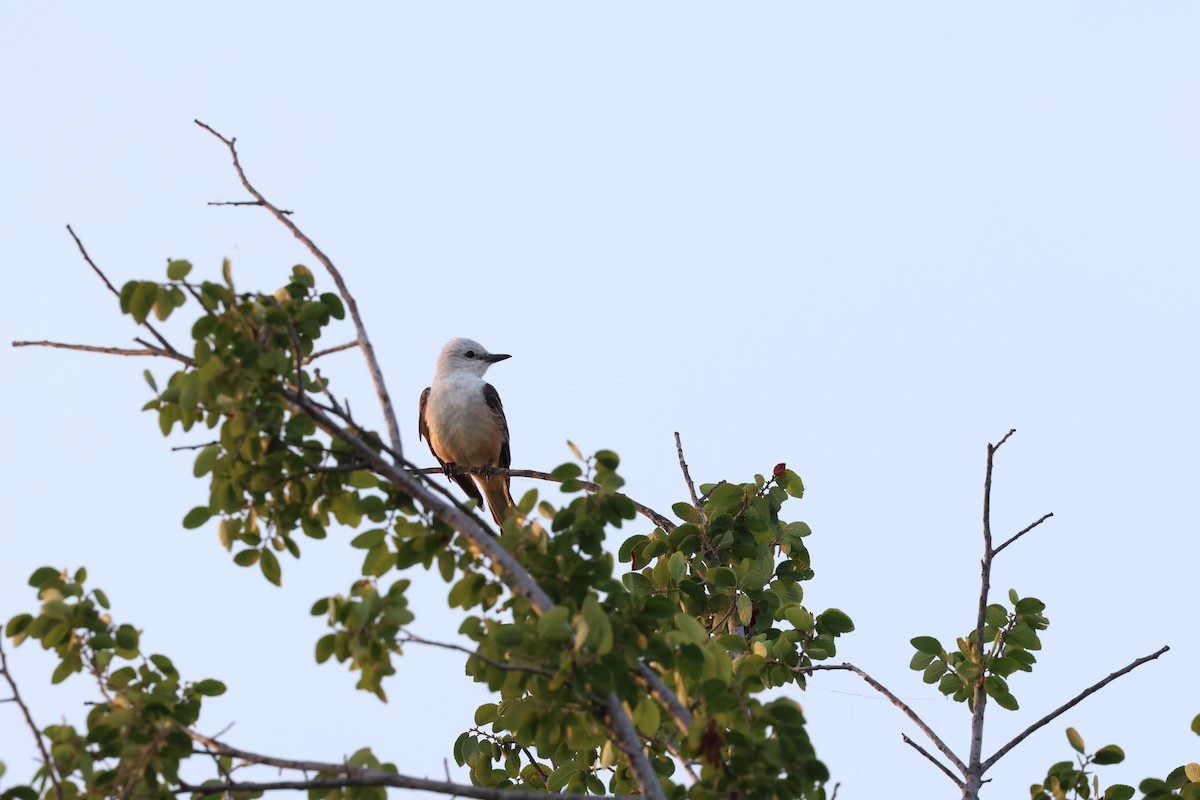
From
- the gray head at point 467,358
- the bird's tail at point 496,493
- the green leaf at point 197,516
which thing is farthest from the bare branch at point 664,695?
the gray head at point 467,358

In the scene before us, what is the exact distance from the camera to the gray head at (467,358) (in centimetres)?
1153

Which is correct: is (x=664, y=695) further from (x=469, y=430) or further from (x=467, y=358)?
(x=467, y=358)

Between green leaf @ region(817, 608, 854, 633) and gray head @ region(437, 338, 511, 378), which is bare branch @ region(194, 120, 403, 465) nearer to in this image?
green leaf @ region(817, 608, 854, 633)

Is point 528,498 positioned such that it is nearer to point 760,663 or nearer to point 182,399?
point 182,399

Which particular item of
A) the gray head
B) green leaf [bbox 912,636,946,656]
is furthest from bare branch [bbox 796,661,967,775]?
the gray head

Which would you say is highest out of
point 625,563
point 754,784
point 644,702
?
point 625,563

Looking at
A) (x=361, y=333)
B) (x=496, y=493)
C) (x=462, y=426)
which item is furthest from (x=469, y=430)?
(x=361, y=333)

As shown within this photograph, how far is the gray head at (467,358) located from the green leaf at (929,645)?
21.0 ft

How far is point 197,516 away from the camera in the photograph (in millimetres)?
4086

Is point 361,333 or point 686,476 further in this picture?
point 686,476

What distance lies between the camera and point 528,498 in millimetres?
4066

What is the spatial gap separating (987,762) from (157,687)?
3.01 meters

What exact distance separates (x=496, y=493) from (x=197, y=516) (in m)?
7.02

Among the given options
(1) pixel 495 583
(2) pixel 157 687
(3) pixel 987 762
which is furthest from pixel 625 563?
(2) pixel 157 687
